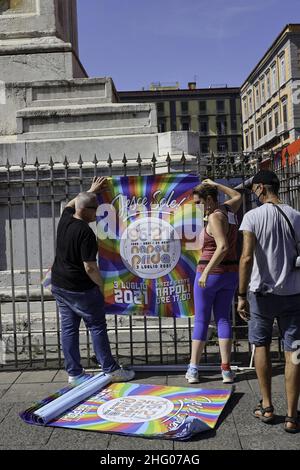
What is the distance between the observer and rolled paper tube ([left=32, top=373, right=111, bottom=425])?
4426 millimetres

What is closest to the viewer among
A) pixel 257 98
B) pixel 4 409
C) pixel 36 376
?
pixel 4 409

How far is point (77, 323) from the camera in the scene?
539 cm

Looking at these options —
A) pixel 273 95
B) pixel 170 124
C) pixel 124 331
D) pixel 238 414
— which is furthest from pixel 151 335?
pixel 170 124

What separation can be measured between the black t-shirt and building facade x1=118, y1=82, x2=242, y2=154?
278 ft

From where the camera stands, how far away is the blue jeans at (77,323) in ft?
17.3

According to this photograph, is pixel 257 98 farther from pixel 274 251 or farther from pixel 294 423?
pixel 294 423

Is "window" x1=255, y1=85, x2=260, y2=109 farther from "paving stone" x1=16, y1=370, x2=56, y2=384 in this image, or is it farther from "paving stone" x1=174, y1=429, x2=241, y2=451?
"paving stone" x1=174, y1=429, x2=241, y2=451

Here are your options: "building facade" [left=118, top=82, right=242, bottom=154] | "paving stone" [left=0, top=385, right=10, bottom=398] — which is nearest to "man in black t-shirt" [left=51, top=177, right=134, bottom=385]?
"paving stone" [left=0, top=385, right=10, bottom=398]

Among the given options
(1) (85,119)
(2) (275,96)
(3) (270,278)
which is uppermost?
(2) (275,96)

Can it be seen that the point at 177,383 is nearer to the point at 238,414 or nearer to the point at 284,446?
the point at 238,414

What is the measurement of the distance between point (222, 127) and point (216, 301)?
89.3 meters

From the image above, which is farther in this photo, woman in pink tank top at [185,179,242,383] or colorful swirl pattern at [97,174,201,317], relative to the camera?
colorful swirl pattern at [97,174,201,317]

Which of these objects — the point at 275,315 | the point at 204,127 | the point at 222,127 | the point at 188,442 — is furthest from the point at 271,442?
the point at 222,127
